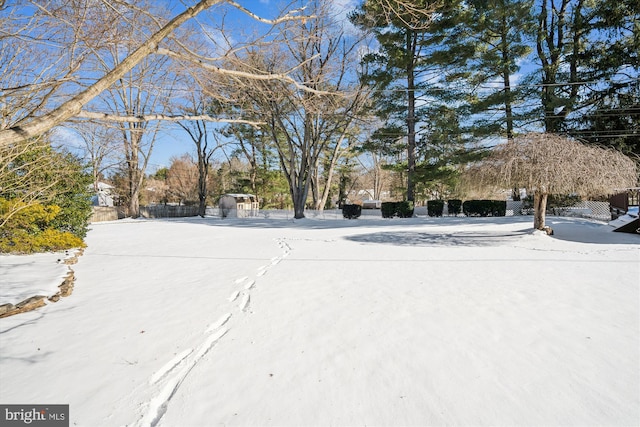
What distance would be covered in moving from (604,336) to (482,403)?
1850 mm

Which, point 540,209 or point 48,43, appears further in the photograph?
point 540,209

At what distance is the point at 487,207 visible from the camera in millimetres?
17469

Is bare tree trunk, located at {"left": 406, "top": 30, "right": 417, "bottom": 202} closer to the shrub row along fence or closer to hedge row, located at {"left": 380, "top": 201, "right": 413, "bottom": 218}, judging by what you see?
hedge row, located at {"left": 380, "top": 201, "right": 413, "bottom": 218}

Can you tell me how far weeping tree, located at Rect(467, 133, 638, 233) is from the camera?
7621 mm

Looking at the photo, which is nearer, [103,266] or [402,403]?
[402,403]

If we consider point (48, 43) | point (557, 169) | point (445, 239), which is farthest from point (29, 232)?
point (557, 169)

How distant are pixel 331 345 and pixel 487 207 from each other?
17.6 metres

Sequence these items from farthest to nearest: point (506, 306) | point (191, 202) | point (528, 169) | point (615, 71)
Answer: point (191, 202) → point (615, 71) → point (528, 169) → point (506, 306)

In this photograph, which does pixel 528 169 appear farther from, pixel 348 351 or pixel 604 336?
pixel 348 351

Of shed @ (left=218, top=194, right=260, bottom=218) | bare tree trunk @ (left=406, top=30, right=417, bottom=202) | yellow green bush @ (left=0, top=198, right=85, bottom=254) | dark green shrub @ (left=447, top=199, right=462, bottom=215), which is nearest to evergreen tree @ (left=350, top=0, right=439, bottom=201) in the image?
bare tree trunk @ (left=406, top=30, right=417, bottom=202)

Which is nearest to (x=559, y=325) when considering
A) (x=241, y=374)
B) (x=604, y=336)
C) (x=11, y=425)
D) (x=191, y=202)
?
(x=604, y=336)

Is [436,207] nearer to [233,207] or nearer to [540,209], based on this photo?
[540,209]

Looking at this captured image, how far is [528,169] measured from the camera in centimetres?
793

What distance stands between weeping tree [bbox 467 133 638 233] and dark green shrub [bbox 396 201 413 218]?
1004cm
